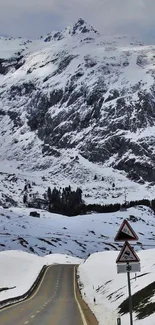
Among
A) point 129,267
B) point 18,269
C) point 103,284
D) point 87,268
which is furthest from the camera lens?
point 18,269

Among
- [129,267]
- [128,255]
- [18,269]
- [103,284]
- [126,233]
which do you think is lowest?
[18,269]

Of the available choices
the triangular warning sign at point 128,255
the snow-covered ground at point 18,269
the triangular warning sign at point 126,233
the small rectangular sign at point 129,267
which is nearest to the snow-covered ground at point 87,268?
the snow-covered ground at point 18,269

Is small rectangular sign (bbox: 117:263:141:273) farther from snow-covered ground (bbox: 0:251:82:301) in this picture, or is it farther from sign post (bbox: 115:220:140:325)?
snow-covered ground (bbox: 0:251:82:301)

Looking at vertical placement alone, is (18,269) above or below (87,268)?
below

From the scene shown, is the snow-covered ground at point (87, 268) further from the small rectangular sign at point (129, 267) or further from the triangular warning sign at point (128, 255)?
the triangular warning sign at point (128, 255)

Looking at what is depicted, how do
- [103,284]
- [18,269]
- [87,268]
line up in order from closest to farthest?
1. [103,284]
2. [87,268]
3. [18,269]

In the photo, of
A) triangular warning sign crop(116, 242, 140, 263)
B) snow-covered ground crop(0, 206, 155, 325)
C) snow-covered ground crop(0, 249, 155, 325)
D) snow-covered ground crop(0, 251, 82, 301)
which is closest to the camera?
triangular warning sign crop(116, 242, 140, 263)

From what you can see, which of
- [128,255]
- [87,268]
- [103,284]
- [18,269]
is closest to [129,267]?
[128,255]

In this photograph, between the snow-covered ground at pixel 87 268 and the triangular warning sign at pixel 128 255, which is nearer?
the triangular warning sign at pixel 128 255

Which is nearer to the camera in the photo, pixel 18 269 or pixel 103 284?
pixel 103 284

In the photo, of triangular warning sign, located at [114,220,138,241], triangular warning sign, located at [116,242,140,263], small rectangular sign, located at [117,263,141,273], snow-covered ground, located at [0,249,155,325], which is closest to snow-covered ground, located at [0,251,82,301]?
snow-covered ground, located at [0,249,155,325]

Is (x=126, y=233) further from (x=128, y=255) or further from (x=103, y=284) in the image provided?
(x=103, y=284)

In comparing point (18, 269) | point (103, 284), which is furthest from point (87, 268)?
point (103, 284)

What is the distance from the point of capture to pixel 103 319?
3241cm
